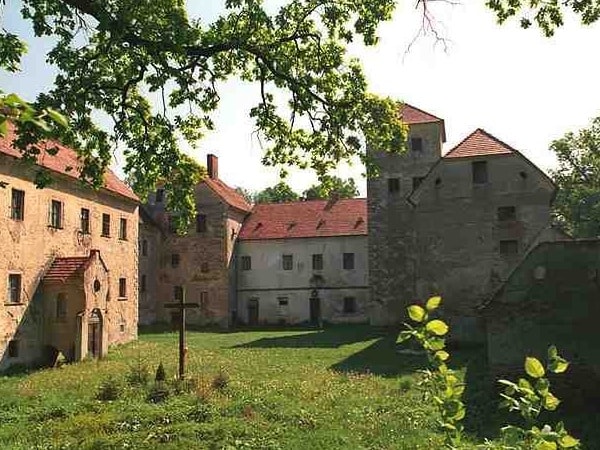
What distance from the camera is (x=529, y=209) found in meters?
27.3

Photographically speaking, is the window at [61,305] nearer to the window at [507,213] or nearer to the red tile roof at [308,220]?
the window at [507,213]

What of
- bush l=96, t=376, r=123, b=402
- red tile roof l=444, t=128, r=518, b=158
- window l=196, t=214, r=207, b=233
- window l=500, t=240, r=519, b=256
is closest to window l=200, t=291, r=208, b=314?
window l=196, t=214, r=207, b=233

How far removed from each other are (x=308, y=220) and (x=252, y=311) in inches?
319

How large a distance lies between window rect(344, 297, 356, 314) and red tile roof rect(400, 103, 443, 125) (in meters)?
13.2

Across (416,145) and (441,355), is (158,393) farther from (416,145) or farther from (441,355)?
(416,145)

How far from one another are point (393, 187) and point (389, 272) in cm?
540

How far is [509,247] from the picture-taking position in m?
27.1

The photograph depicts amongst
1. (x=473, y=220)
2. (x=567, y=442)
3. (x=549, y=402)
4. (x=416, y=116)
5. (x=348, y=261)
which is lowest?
(x=567, y=442)

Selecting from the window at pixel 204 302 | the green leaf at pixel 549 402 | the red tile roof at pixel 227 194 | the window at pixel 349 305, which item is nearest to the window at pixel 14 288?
the window at pixel 204 302

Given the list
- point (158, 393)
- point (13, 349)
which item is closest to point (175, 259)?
point (13, 349)

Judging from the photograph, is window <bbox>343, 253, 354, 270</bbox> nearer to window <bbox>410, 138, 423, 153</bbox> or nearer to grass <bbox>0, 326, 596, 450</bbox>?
window <bbox>410, 138, 423, 153</bbox>

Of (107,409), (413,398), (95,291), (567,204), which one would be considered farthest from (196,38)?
(567,204)

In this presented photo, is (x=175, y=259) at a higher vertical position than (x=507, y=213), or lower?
lower

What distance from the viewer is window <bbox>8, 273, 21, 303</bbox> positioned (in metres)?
21.9
